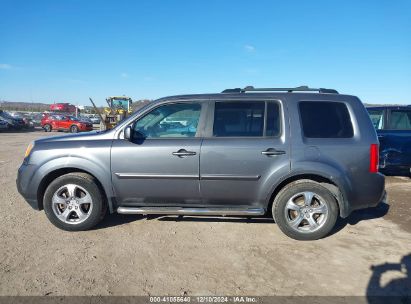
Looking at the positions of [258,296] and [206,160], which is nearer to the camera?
[258,296]

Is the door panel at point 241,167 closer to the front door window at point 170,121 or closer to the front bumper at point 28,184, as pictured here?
the front door window at point 170,121

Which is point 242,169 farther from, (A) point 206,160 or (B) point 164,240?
(B) point 164,240

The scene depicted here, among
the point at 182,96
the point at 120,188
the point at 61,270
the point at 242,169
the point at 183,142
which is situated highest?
the point at 182,96

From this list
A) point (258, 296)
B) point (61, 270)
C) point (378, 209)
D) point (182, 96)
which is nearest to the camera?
point (258, 296)

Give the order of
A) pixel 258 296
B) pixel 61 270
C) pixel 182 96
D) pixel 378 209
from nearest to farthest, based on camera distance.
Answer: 1. pixel 258 296
2. pixel 61 270
3. pixel 182 96
4. pixel 378 209

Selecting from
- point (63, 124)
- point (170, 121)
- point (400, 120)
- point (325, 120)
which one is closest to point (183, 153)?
point (170, 121)

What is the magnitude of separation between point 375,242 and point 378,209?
62.3 inches

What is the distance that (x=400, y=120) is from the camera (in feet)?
23.4

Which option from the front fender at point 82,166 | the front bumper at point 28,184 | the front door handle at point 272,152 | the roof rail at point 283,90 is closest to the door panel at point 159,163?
the front fender at point 82,166

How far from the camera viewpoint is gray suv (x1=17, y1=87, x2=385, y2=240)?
4.01 m

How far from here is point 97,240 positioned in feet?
13.2

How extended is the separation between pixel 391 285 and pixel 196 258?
1.95 metres

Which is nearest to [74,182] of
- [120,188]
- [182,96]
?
[120,188]

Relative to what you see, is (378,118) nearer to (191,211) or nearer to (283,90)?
(283,90)
